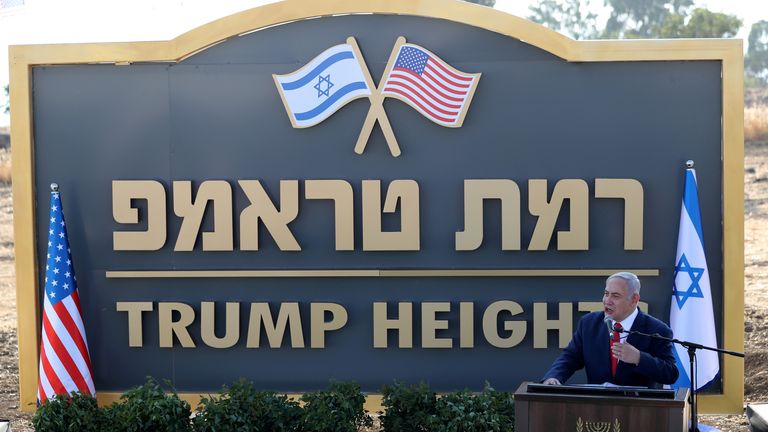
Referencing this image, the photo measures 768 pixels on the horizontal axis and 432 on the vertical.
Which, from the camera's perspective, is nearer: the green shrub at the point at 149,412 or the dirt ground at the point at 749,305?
the green shrub at the point at 149,412

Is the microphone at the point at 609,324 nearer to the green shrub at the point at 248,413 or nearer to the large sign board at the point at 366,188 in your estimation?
the large sign board at the point at 366,188

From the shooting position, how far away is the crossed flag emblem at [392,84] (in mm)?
8273

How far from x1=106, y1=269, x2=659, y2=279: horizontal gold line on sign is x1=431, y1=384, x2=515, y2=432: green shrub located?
0.94 metres

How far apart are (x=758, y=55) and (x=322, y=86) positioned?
31.3 metres

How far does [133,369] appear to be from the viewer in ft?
28.1

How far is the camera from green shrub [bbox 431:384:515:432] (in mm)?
7469

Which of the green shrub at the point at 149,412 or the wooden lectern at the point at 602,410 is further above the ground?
the wooden lectern at the point at 602,410

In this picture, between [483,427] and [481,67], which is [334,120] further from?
[483,427]

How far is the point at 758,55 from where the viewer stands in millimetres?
36625

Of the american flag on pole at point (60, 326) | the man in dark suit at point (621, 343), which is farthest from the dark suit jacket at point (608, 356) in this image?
the american flag on pole at point (60, 326)

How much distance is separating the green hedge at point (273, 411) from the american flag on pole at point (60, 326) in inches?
15.7

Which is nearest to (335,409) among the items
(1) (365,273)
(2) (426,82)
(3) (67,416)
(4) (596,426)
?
(1) (365,273)

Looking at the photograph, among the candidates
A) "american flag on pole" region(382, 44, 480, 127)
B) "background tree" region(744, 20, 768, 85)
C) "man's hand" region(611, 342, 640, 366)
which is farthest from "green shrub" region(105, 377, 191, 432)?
"background tree" region(744, 20, 768, 85)

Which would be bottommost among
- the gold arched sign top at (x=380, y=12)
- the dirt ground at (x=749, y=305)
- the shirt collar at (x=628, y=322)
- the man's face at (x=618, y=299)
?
the dirt ground at (x=749, y=305)
